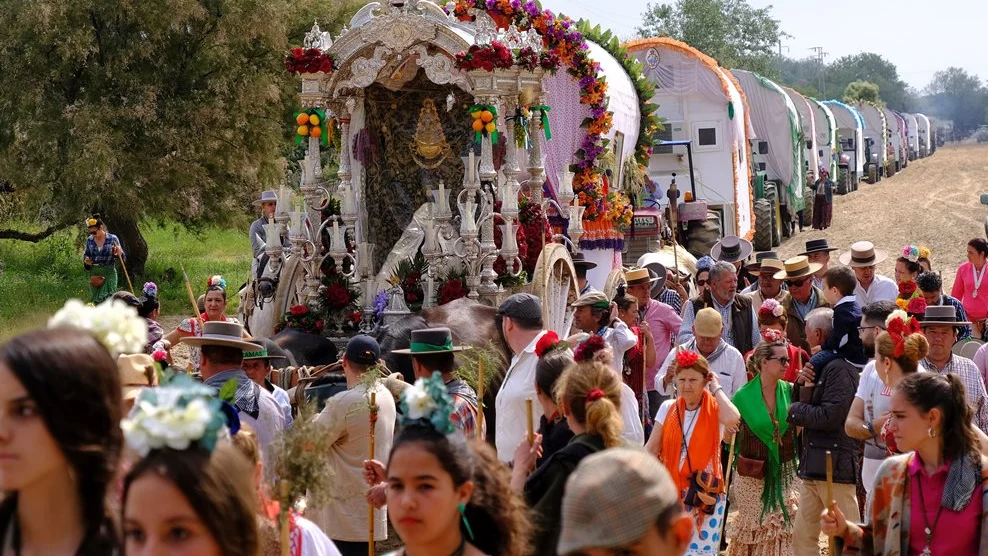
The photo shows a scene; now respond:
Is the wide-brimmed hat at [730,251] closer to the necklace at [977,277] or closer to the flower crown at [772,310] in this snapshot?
the necklace at [977,277]

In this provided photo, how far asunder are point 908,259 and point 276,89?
14515 millimetres

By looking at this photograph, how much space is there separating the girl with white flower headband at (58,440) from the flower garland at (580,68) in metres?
10.9

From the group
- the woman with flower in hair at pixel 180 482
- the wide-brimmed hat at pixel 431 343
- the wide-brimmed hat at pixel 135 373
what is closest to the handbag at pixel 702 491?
the wide-brimmed hat at pixel 431 343

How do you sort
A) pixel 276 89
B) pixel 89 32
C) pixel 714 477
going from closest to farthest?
pixel 714 477, pixel 89 32, pixel 276 89

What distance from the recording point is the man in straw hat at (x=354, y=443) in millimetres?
6438

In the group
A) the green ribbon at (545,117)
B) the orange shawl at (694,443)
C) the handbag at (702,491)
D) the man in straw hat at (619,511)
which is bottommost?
the handbag at (702,491)

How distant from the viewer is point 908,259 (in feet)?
34.4

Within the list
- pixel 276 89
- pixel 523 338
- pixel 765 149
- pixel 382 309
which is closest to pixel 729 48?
pixel 765 149

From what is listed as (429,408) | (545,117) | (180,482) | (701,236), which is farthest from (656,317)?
(701,236)

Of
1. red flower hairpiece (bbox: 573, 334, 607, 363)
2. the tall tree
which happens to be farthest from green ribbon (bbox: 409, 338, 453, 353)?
the tall tree

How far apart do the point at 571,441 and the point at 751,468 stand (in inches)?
113

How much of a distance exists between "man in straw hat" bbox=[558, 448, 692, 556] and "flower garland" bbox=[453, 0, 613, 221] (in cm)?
1116

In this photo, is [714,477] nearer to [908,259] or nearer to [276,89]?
[908,259]

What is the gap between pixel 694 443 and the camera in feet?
21.9
